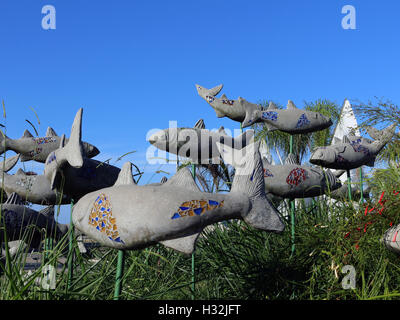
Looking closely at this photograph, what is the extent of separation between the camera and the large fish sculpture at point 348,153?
137 inches

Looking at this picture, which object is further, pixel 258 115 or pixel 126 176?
pixel 258 115

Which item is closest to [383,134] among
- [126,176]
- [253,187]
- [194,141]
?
[194,141]

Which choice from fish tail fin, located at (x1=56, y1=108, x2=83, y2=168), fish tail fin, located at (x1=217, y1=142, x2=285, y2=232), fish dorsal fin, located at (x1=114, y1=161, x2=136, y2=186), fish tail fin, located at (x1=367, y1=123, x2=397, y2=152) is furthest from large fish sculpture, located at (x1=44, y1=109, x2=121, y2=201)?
fish tail fin, located at (x1=367, y1=123, x2=397, y2=152)

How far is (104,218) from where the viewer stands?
1.73m

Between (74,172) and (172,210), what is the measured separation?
3.36 ft

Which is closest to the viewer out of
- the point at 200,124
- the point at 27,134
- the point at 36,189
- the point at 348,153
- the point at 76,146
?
the point at 76,146

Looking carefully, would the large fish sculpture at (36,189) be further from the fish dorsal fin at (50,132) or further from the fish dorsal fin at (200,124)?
the fish dorsal fin at (200,124)

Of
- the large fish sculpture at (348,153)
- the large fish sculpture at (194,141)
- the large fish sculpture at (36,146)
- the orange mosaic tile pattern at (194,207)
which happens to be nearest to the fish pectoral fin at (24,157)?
the large fish sculpture at (36,146)

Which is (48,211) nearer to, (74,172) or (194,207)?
(74,172)

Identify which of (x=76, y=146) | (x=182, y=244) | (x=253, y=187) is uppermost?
(x=76, y=146)

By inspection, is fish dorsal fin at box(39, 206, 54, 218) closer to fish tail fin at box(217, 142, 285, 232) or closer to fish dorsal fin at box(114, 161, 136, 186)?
fish dorsal fin at box(114, 161, 136, 186)

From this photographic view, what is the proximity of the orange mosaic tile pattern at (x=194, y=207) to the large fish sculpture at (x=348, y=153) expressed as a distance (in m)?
1.99

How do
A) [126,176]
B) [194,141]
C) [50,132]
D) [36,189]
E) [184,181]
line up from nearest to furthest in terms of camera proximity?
1. [184,181]
2. [126,176]
3. [194,141]
4. [36,189]
5. [50,132]

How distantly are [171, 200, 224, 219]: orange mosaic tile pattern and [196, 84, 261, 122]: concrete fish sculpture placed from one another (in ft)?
5.45
